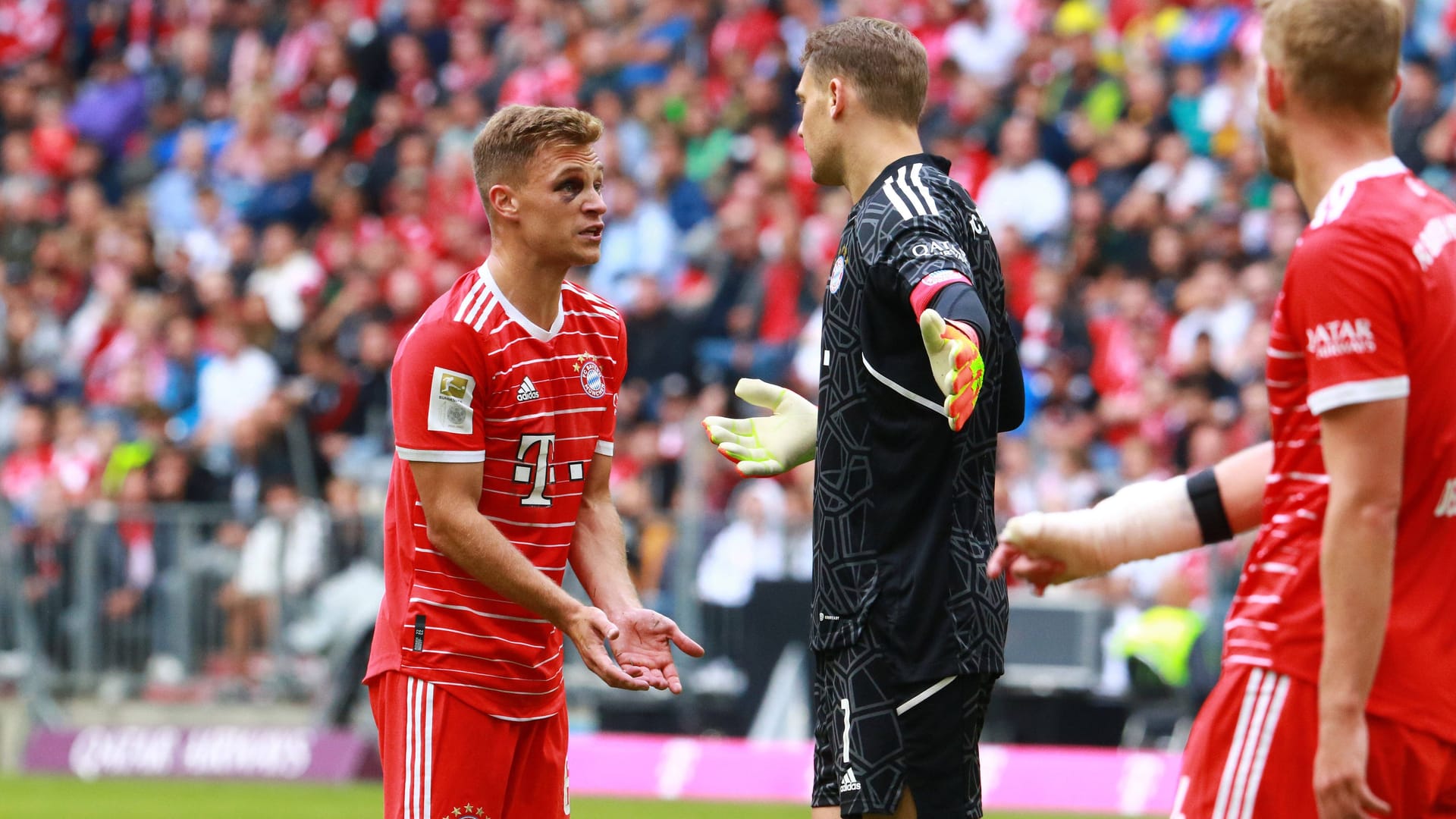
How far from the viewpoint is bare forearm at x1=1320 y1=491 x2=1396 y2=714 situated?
12.0 feet

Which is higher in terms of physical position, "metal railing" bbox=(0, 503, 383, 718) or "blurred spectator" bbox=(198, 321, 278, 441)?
"blurred spectator" bbox=(198, 321, 278, 441)

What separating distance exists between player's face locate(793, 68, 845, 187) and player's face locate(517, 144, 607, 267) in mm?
672

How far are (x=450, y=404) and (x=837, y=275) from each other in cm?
113

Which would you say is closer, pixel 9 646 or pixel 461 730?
pixel 461 730

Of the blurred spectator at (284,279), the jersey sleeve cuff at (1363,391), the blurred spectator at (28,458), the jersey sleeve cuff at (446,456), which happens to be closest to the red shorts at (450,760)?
the jersey sleeve cuff at (446,456)

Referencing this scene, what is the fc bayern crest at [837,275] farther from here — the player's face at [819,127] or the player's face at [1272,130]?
the player's face at [1272,130]

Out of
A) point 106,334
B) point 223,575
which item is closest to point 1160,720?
point 223,575

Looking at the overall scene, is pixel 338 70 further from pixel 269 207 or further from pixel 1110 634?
pixel 1110 634

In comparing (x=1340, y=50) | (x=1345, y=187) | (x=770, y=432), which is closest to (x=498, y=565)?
(x=770, y=432)

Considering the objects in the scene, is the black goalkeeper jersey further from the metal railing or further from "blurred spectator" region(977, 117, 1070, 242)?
"blurred spectator" region(977, 117, 1070, 242)

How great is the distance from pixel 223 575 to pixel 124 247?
20.4ft

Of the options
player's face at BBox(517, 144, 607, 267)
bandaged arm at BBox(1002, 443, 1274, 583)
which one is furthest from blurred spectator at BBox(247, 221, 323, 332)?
bandaged arm at BBox(1002, 443, 1274, 583)

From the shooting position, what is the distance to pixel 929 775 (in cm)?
496

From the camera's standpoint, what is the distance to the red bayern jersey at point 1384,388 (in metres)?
3.69
